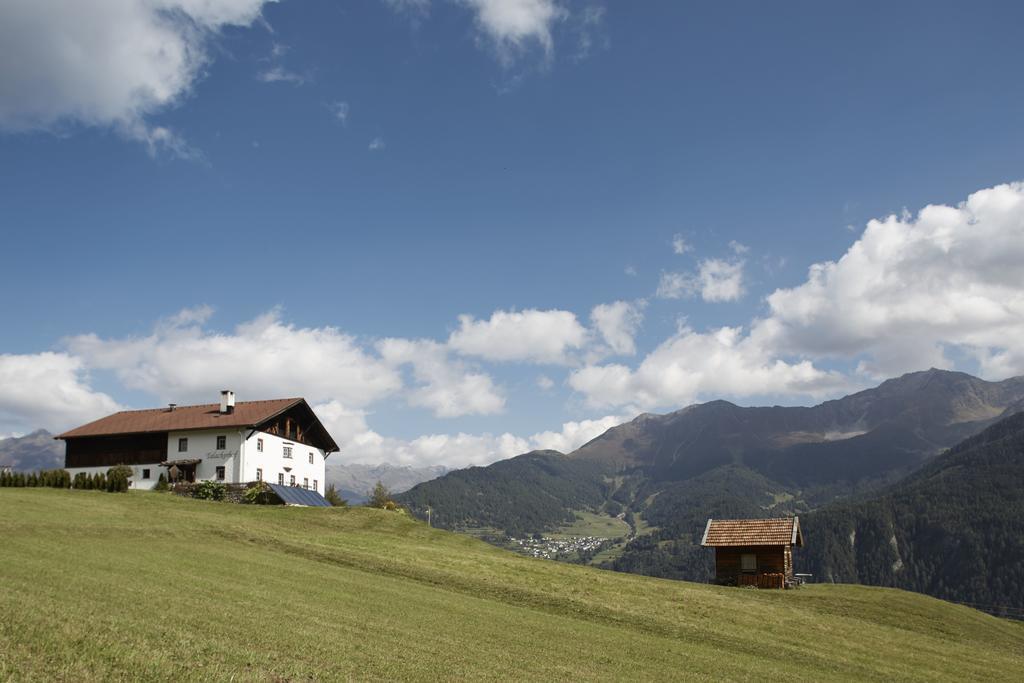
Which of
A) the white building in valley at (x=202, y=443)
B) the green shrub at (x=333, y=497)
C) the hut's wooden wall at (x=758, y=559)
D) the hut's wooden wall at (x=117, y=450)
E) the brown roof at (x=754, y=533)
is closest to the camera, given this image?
the hut's wooden wall at (x=758, y=559)

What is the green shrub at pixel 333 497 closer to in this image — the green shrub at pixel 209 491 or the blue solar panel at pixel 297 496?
the blue solar panel at pixel 297 496

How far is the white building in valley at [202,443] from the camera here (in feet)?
239

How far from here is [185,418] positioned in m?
76.8

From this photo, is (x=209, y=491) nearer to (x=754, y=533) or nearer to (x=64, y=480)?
(x=64, y=480)

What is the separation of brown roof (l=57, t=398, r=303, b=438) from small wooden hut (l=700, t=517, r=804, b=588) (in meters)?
43.0

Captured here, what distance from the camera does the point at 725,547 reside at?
66000 millimetres

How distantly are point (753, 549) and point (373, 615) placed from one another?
150 ft

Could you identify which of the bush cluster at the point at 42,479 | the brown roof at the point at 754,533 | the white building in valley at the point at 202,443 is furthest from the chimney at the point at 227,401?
the brown roof at the point at 754,533

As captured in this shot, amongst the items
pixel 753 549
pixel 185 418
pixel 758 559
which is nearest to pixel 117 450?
pixel 185 418

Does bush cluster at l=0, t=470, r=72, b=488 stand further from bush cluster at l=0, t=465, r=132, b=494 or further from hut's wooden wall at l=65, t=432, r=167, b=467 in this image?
hut's wooden wall at l=65, t=432, r=167, b=467

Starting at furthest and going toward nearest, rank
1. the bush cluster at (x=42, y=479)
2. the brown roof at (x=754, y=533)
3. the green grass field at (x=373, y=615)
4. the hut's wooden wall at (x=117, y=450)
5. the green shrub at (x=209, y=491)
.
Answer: the hut's wooden wall at (x=117, y=450) → the green shrub at (x=209, y=491) → the brown roof at (x=754, y=533) → the bush cluster at (x=42, y=479) → the green grass field at (x=373, y=615)

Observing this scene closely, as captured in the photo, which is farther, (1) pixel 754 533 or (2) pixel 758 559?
(1) pixel 754 533

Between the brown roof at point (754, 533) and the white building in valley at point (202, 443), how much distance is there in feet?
137

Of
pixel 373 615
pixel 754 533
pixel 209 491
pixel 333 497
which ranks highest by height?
pixel 209 491
